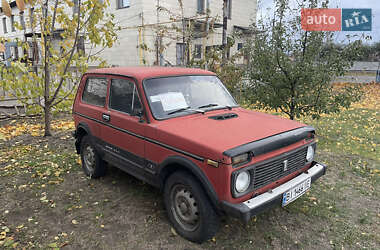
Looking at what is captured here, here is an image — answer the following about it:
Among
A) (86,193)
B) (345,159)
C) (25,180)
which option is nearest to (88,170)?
(86,193)

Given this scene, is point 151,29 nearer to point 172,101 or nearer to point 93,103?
point 93,103

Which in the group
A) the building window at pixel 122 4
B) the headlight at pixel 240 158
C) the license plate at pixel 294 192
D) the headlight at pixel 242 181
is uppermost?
the building window at pixel 122 4

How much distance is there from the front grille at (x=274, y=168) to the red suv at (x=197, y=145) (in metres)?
0.01

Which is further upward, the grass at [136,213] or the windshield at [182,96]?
the windshield at [182,96]

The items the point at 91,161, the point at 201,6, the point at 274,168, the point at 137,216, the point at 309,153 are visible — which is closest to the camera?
the point at 274,168

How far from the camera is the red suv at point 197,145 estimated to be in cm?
275

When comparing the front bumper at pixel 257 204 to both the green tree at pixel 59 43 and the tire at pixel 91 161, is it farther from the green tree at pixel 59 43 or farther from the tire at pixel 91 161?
the green tree at pixel 59 43

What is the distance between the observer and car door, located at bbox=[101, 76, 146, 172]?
3.66m

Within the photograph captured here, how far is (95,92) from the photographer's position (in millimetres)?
4664

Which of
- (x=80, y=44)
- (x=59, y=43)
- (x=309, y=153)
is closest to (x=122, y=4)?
(x=80, y=44)

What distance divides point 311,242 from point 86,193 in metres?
3.35

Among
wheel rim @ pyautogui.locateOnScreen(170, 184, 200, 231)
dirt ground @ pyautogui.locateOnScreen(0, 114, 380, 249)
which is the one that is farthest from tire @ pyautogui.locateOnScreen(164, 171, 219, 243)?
dirt ground @ pyautogui.locateOnScreen(0, 114, 380, 249)

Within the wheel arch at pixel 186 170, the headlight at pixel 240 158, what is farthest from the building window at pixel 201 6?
the headlight at pixel 240 158

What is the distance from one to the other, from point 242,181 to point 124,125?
6.19 feet
